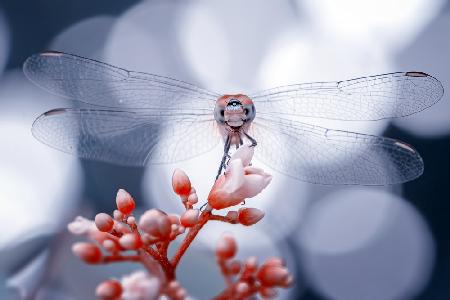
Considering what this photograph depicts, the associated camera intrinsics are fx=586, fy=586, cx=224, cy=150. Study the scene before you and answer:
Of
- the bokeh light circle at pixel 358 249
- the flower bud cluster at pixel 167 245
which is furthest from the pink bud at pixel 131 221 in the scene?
the bokeh light circle at pixel 358 249

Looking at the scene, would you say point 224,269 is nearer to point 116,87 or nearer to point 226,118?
point 226,118

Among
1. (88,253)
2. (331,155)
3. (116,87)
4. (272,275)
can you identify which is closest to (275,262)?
(272,275)

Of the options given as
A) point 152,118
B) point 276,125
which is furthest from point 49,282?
point 276,125

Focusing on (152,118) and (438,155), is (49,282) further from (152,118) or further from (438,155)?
(438,155)

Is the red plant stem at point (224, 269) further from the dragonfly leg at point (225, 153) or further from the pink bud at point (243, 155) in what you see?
the dragonfly leg at point (225, 153)

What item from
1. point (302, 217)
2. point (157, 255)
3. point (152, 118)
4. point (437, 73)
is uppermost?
point (437, 73)

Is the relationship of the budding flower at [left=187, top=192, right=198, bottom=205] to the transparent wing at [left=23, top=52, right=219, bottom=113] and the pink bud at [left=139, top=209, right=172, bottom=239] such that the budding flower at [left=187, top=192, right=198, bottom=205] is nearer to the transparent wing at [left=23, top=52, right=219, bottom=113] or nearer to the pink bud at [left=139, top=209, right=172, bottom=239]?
the pink bud at [left=139, top=209, right=172, bottom=239]
